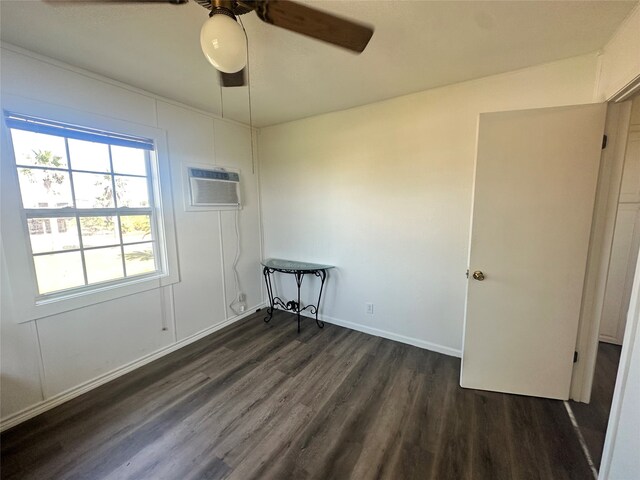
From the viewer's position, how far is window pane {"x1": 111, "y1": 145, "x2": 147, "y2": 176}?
7.04ft

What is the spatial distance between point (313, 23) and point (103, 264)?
230 cm

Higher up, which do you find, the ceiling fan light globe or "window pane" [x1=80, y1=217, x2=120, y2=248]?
the ceiling fan light globe

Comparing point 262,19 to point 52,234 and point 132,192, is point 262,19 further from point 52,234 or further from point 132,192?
point 52,234

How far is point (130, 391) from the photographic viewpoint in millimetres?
1987

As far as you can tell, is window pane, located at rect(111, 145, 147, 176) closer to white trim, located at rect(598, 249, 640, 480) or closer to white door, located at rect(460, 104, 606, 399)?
white door, located at rect(460, 104, 606, 399)

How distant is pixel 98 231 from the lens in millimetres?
2059

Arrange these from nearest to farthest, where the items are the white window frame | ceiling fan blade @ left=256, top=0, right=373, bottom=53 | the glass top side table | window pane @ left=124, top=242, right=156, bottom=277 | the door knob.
A: ceiling fan blade @ left=256, top=0, right=373, bottom=53 < the white window frame < the door knob < window pane @ left=124, top=242, right=156, bottom=277 < the glass top side table

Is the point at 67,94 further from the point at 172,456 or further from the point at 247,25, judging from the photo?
the point at 172,456

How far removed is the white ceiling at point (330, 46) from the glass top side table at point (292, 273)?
1719 mm

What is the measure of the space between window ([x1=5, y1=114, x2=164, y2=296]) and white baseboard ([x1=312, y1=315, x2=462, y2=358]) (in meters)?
1.92

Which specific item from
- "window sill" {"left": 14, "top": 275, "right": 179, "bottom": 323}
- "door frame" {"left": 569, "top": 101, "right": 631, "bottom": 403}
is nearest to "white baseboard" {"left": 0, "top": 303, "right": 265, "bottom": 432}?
"window sill" {"left": 14, "top": 275, "right": 179, "bottom": 323}

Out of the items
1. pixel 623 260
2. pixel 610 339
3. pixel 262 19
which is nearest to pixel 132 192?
pixel 262 19

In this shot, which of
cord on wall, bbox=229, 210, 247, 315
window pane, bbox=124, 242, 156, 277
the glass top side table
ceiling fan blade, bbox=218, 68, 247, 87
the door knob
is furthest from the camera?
cord on wall, bbox=229, 210, 247, 315

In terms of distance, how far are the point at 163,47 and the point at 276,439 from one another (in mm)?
2522
